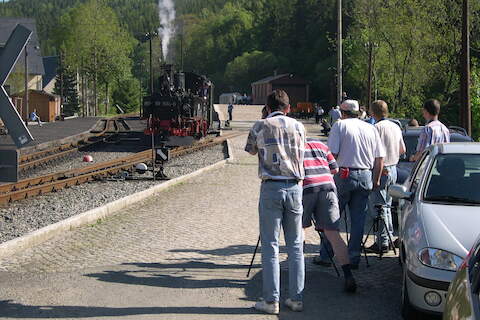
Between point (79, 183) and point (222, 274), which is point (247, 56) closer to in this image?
point (79, 183)

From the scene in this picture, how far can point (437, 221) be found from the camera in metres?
6.19

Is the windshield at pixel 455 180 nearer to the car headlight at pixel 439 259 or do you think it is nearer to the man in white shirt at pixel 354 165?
the man in white shirt at pixel 354 165

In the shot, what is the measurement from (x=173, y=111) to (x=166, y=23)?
3324cm

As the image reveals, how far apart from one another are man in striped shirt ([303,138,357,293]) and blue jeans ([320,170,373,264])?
0.67 metres

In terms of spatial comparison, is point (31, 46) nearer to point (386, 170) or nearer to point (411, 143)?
point (411, 143)

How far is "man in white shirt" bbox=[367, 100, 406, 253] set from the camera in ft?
29.1

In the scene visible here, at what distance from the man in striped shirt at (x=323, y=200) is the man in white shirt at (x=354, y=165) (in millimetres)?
675

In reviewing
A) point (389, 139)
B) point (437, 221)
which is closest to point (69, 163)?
point (389, 139)

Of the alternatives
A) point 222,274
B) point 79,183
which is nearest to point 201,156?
point 79,183

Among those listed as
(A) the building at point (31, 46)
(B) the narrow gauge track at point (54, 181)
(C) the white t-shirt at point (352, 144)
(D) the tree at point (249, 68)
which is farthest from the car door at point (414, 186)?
(D) the tree at point (249, 68)

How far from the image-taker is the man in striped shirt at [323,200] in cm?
706

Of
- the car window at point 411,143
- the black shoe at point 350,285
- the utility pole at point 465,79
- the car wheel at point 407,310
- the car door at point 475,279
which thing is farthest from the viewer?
the utility pole at point 465,79

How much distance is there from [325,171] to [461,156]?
1.58m

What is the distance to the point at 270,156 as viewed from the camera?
6.34 meters
